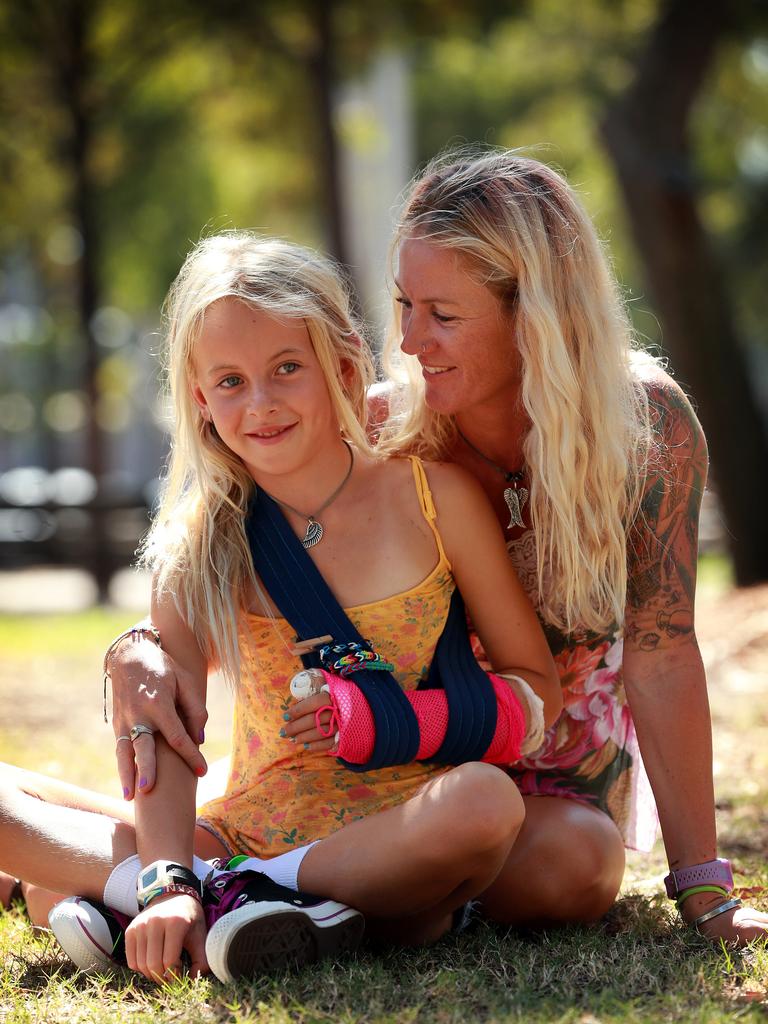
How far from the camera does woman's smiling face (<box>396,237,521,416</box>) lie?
2.81 metres

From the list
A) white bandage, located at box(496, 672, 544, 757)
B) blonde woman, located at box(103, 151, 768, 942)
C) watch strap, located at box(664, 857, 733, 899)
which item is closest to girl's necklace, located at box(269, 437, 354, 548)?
blonde woman, located at box(103, 151, 768, 942)

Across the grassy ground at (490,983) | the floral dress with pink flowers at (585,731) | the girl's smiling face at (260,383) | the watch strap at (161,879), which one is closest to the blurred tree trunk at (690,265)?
the grassy ground at (490,983)

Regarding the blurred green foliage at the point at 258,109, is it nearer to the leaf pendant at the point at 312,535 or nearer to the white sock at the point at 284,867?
the leaf pendant at the point at 312,535

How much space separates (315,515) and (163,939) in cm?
99

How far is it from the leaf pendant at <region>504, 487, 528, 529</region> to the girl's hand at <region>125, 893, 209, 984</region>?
3.87ft

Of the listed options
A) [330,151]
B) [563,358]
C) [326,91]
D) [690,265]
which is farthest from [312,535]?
[326,91]

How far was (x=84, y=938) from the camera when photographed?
2484 millimetres

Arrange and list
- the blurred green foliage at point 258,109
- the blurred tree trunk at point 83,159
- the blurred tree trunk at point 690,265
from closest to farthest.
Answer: the blurred tree trunk at point 690,265 < the blurred green foliage at point 258,109 < the blurred tree trunk at point 83,159

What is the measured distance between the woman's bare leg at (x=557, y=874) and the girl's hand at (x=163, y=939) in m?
0.69

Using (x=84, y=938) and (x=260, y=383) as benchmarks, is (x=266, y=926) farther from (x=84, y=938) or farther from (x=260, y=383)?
(x=260, y=383)

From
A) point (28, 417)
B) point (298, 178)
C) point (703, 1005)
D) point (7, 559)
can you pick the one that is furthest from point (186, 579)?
point (28, 417)

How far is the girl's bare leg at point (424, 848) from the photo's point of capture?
7.73 ft

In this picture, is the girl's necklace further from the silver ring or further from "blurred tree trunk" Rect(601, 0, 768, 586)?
"blurred tree trunk" Rect(601, 0, 768, 586)

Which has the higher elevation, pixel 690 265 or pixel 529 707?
pixel 690 265
